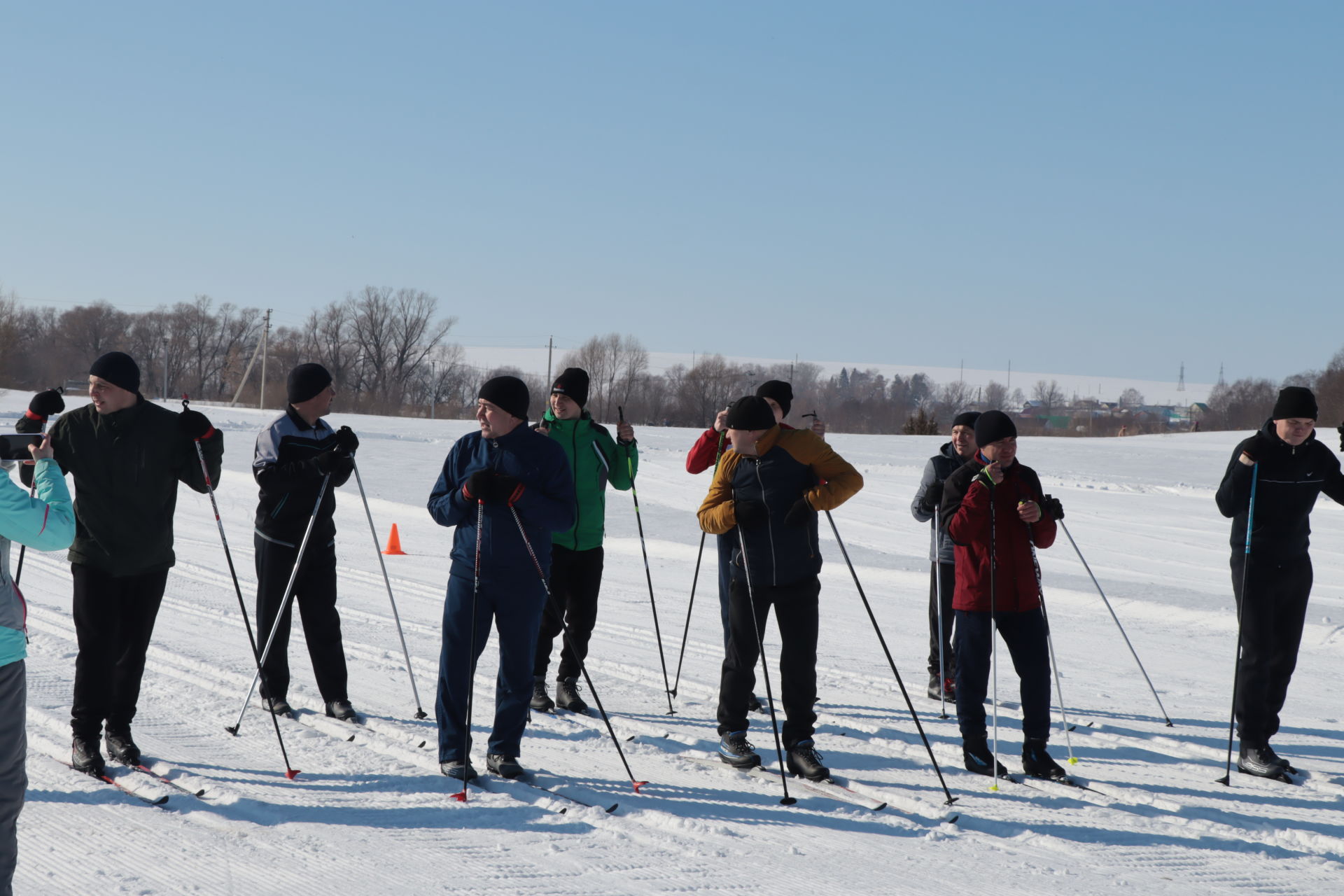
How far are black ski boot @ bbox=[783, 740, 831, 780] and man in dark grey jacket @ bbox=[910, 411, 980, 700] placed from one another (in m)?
1.88

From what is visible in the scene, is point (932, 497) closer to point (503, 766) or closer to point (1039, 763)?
point (1039, 763)

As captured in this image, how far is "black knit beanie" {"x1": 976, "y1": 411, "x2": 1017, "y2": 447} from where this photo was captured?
5.38 meters

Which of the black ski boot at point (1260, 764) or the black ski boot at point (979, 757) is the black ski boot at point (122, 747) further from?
the black ski boot at point (1260, 764)

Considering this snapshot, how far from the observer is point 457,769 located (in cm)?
490

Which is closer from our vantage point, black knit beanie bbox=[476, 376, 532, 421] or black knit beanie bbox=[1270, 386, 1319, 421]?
black knit beanie bbox=[476, 376, 532, 421]

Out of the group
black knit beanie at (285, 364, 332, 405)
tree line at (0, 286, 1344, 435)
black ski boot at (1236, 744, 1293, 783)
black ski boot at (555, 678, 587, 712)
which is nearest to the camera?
Answer: black ski boot at (1236, 744, 1293, 783)

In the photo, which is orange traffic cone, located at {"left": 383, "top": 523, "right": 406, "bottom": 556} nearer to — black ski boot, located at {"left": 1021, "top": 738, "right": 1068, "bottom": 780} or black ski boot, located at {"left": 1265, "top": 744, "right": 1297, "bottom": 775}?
black ski boot, located at {"left": 1021, "top": 738, "right": 1068, "bottom": 780}

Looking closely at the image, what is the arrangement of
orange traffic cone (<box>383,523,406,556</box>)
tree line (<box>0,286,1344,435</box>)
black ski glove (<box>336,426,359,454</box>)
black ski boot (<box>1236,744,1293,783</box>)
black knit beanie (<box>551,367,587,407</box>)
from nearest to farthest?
1. black ski boot (<box>1236,744,1293,783</box>)
2. black ski glove (<box>336,426,359,454</box>)
3. black knit beanie (<box>551,367,587,407</box>)
4. orange traffic cone (<box>383,523,406,556</box>)
5. tree line (<box>0,286,1344,435</box>)

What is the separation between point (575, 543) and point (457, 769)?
1703 millimetres

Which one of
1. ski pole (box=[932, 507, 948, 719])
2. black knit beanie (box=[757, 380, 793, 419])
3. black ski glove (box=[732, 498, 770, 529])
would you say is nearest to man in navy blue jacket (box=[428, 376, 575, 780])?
black ski glove (box=[732, 498, 770, 529])

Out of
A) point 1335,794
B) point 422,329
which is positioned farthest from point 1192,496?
point 422,329

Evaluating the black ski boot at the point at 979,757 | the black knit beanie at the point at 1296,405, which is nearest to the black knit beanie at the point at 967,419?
the black knit beanie at the point at 1296,405

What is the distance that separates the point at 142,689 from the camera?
20.6 feet

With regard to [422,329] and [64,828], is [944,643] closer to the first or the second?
[64,828]
